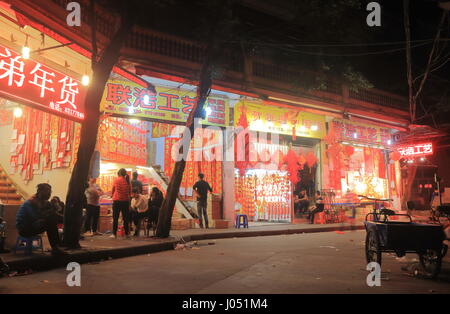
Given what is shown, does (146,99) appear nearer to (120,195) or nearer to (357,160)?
(120,195)

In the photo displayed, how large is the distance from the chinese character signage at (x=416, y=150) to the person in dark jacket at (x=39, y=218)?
57.5 ft

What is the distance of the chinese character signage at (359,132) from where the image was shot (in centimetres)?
2005

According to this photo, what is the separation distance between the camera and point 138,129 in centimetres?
1764

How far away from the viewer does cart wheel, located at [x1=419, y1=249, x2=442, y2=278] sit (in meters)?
6.04

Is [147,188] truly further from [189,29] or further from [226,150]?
[189,29]

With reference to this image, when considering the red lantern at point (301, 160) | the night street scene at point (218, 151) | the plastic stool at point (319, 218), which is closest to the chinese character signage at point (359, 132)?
the night street scene at point (218, 151)

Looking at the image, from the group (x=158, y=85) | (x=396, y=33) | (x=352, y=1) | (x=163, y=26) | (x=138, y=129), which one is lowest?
(x=138, y=129)

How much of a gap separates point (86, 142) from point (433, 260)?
7.38 meters

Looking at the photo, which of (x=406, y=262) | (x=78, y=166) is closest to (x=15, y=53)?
(x=78, y=166)

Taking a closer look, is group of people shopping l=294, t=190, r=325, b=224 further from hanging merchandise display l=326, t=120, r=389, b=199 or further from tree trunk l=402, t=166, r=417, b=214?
tree trunk l=402, t=166, r=417, b=214

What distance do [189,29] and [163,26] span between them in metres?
1.13

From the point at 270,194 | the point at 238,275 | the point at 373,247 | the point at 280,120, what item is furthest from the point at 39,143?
the point at 373,247

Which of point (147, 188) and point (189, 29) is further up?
point (189, 29)
